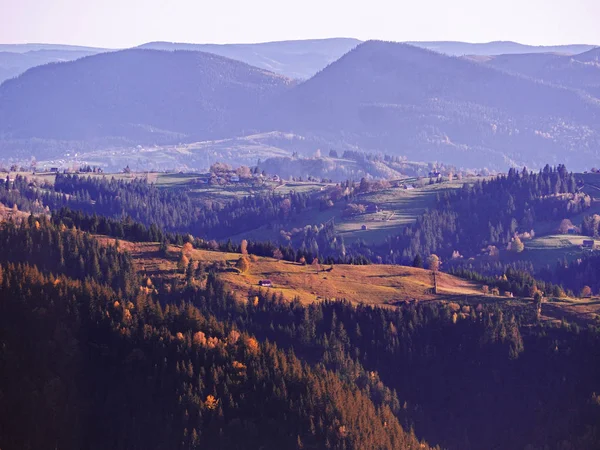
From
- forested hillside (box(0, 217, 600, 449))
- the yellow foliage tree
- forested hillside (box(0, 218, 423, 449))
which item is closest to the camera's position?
forested hillside (box(0, 218, 423, 449))

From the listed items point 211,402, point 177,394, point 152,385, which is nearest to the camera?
point 211,402

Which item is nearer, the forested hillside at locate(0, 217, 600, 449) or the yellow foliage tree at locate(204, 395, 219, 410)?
the forested hillside at locate(0, 217, 600, 449)

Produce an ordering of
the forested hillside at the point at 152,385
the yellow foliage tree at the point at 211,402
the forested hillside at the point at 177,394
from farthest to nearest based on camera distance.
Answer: the yellow foliage tree at the point at 211,402 → the forested hillside at the point at 177,394 → the forested hillside at the point at 152,385

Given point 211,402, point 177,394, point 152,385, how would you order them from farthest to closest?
point 152,385 → point 177,394 → point 211,402

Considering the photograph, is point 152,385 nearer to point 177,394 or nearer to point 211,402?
point 177,394

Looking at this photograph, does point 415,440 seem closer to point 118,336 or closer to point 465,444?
point 465,444

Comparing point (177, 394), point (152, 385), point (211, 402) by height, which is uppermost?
point (152, 385)

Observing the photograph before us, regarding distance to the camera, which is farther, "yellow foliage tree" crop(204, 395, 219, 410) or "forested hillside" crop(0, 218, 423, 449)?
"yellow foliage tree" crop(204, 395, 219, 410)

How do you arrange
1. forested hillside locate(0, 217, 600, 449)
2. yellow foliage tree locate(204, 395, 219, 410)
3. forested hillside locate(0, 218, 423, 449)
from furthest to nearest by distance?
1. yellow foliage tree locate(204, 395, 219, 410)
2. forested hillside locate(0, 217, 600, 449)
3. forested hillside locate(0, 218, 423, 449)

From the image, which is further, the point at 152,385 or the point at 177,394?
the point at 152,385

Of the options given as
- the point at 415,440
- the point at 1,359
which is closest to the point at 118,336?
the point at 1,359

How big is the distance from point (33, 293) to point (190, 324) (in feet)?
89.1

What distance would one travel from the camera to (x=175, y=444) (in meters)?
165

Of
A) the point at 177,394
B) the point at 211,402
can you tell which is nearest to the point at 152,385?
the point at 177,394
